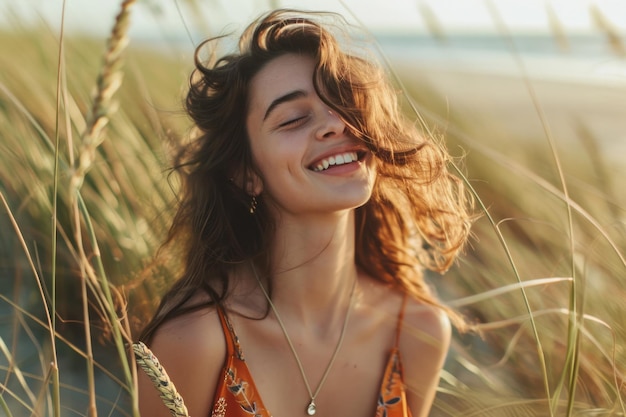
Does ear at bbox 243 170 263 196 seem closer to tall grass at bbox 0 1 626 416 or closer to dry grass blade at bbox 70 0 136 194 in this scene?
tall grass at bbox 0 1 626 416

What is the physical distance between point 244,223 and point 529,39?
12.5 m

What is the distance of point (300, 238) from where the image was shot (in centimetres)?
200

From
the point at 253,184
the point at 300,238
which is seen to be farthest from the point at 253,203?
the point at 300,238

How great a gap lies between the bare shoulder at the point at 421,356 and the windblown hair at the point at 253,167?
9cm

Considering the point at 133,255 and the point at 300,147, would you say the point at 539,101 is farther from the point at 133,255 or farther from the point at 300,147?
the point at 300,147

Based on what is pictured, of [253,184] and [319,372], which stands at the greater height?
[253,184]

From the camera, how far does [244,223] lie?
2.12 metres

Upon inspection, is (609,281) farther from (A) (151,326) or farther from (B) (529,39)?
(B) (529,39)

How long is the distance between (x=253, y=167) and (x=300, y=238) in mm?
227

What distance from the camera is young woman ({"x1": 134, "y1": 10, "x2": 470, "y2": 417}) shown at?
1.86 metres

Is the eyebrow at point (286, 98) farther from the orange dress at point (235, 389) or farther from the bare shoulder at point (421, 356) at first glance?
the bare shoulder at point (421, 356)

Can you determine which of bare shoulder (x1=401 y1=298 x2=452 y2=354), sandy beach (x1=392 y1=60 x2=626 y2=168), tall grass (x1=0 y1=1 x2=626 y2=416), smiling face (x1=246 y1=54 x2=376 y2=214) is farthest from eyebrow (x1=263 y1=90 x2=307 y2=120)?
sandy beach (x1=392 y1=60 x2=626 y2=168)

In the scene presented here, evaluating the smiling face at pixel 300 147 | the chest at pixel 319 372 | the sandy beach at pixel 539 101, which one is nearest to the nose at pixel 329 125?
the smiling face at pixel 300 147

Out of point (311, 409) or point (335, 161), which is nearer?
point (335, 161)
